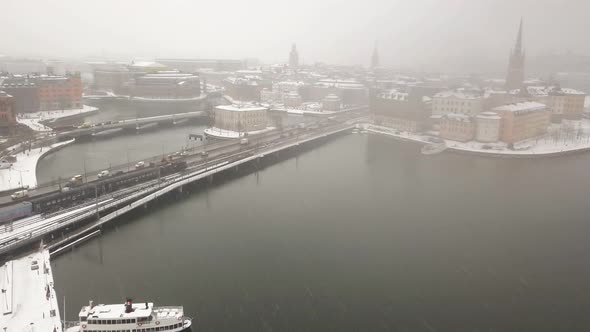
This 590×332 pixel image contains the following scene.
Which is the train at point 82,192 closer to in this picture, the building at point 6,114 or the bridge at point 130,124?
the bridge at point 130,124

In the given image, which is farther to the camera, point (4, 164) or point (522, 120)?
point (522, 120)

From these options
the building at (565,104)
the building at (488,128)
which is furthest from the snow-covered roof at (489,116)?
the building at (565,104)

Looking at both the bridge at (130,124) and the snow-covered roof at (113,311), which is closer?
the snow-covered roof at (113,311)

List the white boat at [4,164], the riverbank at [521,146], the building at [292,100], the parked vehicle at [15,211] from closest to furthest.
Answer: the parked vehicle at [15,211] → the white boat at [4,164] → the riverbank at [521,146] → the building at [292,100]

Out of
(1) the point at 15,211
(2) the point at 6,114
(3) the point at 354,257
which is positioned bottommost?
(3) the point at 354,257

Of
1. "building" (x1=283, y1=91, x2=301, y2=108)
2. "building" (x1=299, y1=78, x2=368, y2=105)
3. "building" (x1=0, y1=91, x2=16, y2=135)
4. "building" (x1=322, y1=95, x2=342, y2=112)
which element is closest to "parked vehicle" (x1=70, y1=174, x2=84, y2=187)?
"building" (x1=0, y1=91, x2=16, y2=135)

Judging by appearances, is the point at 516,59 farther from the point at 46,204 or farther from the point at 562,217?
the point at 46,204

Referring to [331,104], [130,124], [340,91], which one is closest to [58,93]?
[130,124]

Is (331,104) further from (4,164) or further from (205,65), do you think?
(205,65)
